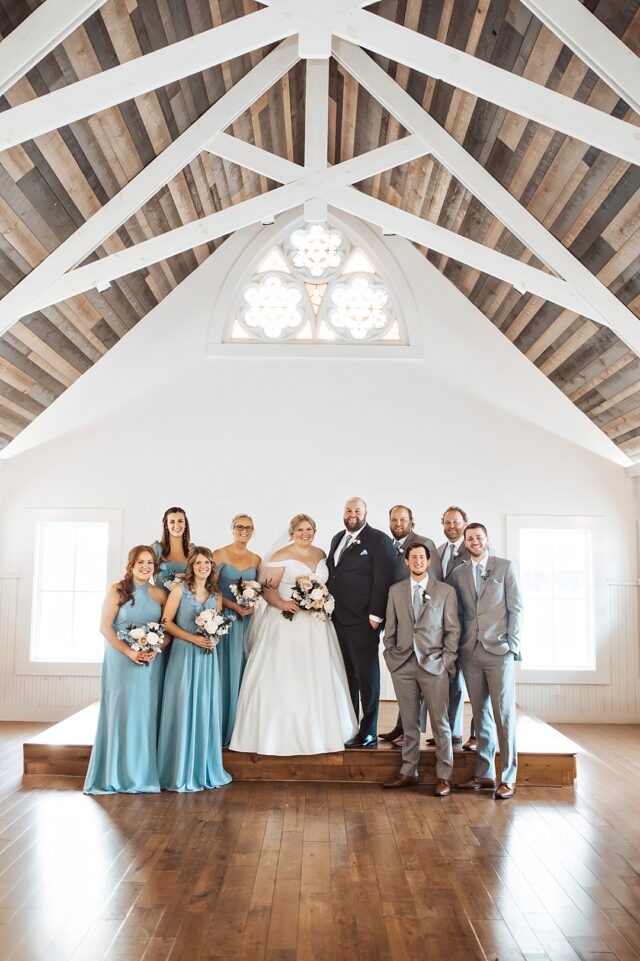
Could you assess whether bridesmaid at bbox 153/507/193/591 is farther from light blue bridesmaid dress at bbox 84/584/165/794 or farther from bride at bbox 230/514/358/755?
bride at bbox 230/514/358/755

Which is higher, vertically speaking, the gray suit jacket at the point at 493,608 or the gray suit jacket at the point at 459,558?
the gray suit jacket at the point at 459,558

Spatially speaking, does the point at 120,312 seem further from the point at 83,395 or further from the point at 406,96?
the point at 406,96

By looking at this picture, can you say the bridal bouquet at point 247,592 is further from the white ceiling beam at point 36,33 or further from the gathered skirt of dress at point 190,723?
the white ceiling beam at point 36,33

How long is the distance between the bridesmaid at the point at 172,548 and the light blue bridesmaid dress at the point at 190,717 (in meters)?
0.35

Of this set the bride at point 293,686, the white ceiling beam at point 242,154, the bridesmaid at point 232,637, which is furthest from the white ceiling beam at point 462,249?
the bridesmaid at point 232,637

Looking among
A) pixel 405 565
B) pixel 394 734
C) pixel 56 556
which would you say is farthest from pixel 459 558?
pixel 56 556

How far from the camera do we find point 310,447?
759cm

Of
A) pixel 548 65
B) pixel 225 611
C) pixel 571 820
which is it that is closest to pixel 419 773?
pixel 571 820

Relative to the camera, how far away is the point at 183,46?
4.12 metres

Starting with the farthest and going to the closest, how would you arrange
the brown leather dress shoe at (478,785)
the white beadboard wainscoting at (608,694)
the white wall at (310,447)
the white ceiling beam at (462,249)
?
1. the white wall at (310,447)
2. the white beadboard wainscoting at (608,694)
3. the white ceiling beam at (462,249)
4. the brown leather dress shoe at (478,785)

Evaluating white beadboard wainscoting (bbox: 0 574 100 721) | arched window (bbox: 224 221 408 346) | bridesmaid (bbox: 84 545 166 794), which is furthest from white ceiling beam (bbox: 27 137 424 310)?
white beadboard wainscoting (bbox: 0 574 100 721)

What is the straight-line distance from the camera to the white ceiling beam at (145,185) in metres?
5.20

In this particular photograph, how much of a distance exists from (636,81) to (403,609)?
3.05 m

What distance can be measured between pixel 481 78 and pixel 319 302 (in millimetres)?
3841
